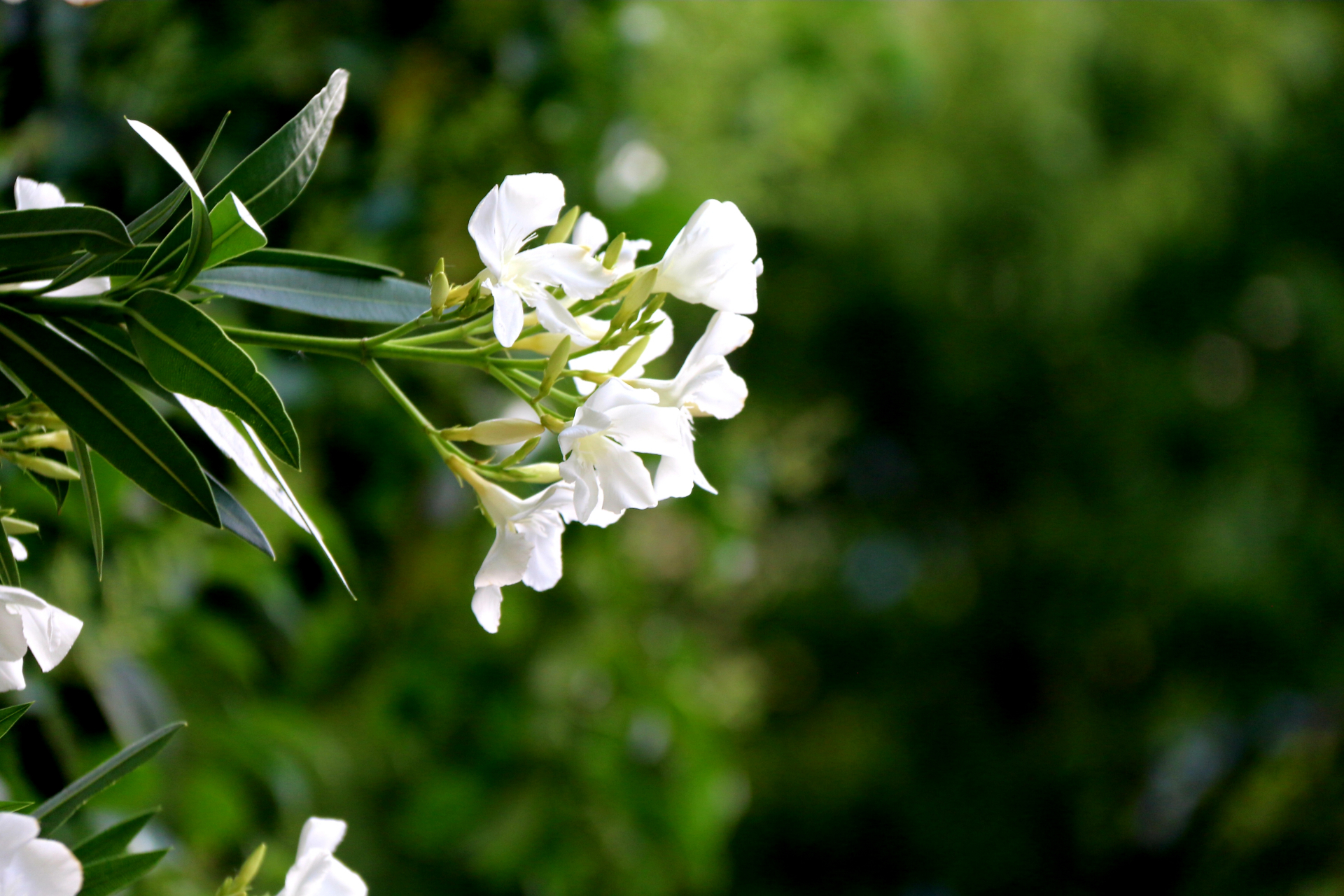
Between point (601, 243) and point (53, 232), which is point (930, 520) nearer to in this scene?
point (601, 243)

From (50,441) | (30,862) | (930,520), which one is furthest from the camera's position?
(930,520)

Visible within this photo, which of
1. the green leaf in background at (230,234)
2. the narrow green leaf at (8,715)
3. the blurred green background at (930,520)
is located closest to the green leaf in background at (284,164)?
the green leaf in background at (230,234)

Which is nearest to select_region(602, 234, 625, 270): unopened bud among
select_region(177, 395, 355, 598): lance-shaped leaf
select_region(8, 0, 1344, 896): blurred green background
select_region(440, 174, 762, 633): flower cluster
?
select_region(440, 174, 762, 633): flower cluster

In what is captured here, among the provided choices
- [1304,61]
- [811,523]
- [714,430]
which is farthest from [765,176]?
[1304,61]

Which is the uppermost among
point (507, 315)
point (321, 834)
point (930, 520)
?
point (507, 315)

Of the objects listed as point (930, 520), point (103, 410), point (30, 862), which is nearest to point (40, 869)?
point (30, 862)
